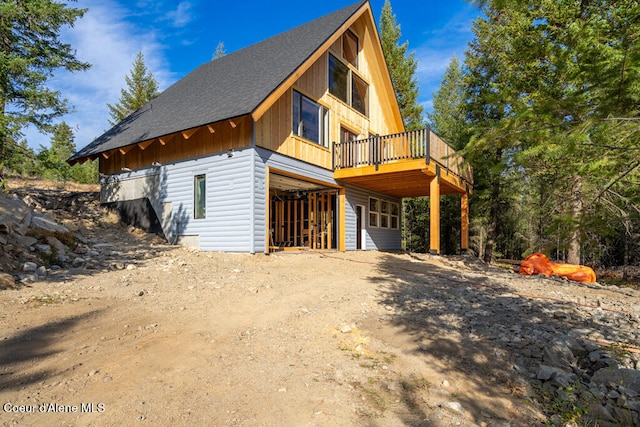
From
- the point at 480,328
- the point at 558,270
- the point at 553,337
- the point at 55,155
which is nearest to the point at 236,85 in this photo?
the point at 55,155

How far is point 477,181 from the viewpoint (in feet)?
65.2

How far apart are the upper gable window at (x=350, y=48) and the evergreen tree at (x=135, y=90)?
2235 cm

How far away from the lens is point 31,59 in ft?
36.7

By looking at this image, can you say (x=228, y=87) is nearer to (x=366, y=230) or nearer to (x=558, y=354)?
(x=366, y=230)

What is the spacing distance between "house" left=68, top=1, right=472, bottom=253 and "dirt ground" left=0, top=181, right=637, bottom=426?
428 centimetres

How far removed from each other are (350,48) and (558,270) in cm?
1150

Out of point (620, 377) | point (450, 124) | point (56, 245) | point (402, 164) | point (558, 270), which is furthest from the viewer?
point (450, 124)

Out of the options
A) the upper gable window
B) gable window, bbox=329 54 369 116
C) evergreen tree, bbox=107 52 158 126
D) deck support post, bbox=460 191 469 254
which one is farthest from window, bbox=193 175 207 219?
evergreen tree, bbox=107 52 158 126

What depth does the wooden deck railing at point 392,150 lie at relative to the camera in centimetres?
1165

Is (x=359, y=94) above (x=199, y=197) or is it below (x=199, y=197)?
above

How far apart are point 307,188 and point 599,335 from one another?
439 inches

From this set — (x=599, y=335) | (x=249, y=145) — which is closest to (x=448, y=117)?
(x=249, y=145)

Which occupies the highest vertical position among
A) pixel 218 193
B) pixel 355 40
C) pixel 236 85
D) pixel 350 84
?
pixel 355 40

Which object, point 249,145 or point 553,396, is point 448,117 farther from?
point 553,396
